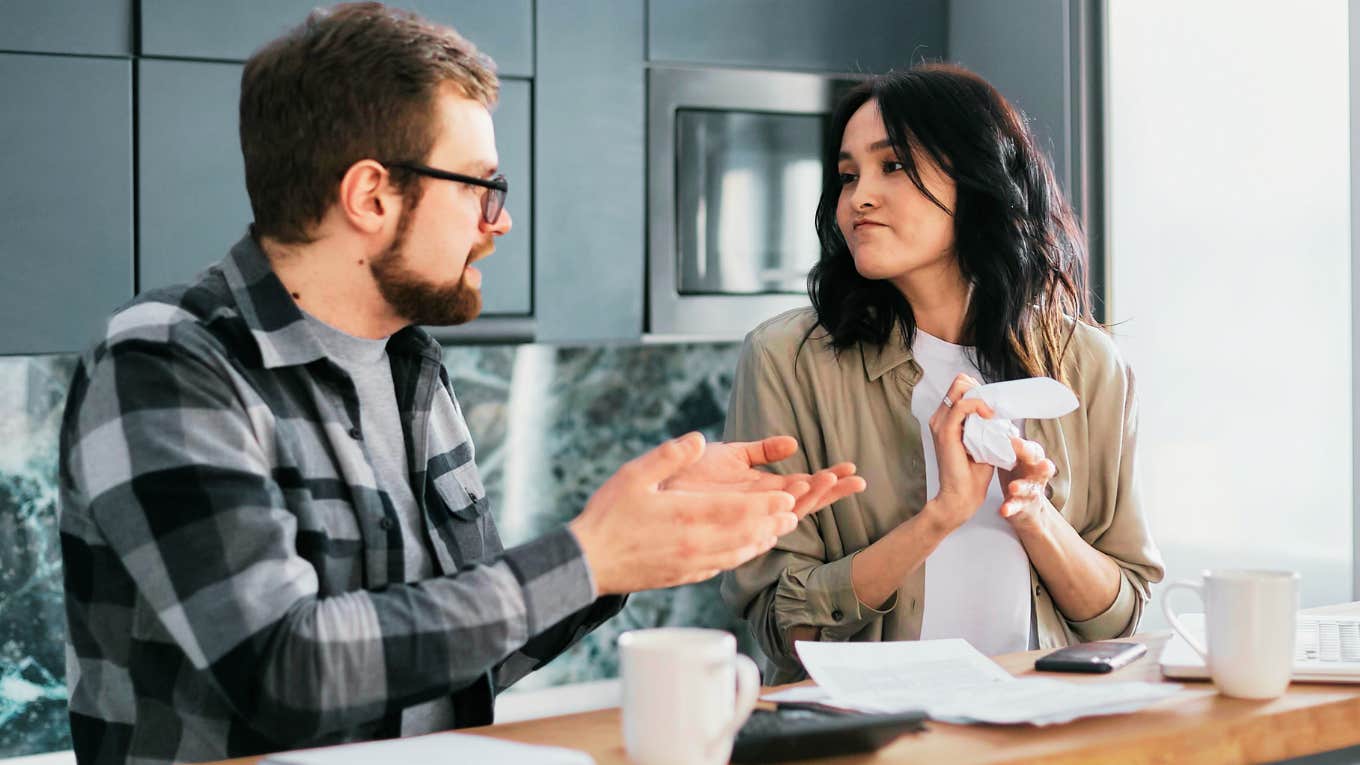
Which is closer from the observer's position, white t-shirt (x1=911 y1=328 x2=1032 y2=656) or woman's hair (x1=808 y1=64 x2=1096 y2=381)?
white t-shirt (x1=911 y1=328 x2=1032 y2=656)

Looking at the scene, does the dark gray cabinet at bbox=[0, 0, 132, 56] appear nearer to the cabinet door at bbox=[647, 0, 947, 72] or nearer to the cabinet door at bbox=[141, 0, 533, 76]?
the cabinet door at bbox=[141, 0, 533, 76]

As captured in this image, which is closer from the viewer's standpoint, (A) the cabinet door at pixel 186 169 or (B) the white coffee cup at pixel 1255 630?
(B) the white coffee cup at pixel 1255 630

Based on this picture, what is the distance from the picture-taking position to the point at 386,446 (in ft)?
4.69

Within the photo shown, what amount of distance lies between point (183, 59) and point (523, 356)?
3.78ft

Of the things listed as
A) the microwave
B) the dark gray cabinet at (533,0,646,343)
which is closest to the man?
the dark gray cabinet at (533,0,646,343)

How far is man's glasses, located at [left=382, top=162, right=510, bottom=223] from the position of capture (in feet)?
4.47

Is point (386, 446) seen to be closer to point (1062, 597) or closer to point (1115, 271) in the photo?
point (1062, 597)

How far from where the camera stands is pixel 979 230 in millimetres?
1964

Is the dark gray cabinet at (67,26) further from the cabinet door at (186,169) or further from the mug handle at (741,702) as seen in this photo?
the mug handle at (741,702)

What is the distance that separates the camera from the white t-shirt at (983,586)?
182 centimetres

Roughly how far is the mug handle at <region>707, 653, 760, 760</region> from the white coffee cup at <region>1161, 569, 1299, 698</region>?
482 mm

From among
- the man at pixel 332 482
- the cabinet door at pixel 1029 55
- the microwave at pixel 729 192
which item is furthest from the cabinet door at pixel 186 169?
the cabinet door at pixel 1029 55

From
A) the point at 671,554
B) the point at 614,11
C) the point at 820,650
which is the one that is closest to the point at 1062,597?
the point at 820,650

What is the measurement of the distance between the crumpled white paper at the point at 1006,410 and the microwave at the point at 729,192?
3.85ft
